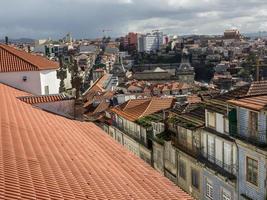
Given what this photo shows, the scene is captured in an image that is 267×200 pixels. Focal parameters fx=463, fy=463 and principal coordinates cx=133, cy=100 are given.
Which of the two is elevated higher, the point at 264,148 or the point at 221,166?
the point at 264,148

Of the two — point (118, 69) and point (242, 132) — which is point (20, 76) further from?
point (118, 69)

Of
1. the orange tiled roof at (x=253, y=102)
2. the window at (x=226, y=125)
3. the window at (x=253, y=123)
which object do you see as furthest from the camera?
the window at (x=226, y=125)

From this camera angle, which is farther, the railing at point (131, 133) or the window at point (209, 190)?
the railing at point (131, 133)

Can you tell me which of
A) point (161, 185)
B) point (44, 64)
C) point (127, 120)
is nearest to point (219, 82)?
point (127, 120)

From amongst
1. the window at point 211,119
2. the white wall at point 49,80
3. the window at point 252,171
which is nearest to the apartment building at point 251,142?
A: the window at point 252,171

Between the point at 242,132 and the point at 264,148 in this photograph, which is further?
the point at 242,132

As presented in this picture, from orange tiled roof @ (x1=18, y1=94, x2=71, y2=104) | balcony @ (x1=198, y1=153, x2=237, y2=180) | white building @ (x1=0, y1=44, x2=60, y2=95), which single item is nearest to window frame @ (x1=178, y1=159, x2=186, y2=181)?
balcony @ (x1=198, y1=153, x2=237, y2=180)

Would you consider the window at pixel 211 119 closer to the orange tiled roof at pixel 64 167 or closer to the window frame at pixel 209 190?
the window frame at pixel 209 190

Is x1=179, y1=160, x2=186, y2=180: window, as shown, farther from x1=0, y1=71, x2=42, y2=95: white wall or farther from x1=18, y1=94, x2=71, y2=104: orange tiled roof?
x1=18, y1=94, x2=71, y2=104: orange tiled roof
